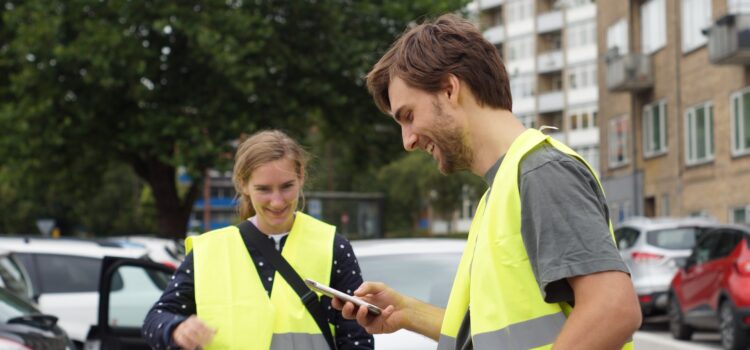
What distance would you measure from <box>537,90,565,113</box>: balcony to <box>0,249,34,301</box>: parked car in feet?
248

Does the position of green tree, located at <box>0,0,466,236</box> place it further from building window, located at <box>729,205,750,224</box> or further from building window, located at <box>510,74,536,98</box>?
building window, located at <box>510,74,536,98</box>

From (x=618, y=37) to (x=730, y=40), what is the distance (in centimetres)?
1359

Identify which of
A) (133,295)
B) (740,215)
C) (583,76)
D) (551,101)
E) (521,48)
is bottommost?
(133,295)

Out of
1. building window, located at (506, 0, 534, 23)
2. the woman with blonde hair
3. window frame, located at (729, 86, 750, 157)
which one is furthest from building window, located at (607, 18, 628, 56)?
building window, located at (506, 0, 534, 23)

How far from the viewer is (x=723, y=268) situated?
15.5m

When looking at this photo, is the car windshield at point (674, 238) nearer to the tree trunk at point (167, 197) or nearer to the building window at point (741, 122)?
the building window at point (741, 122)

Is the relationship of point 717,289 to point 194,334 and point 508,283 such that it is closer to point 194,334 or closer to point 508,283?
point 194,334

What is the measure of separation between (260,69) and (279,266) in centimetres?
2261

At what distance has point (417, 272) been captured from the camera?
7.32m

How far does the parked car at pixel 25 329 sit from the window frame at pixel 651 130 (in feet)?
108

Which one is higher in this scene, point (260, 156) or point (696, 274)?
point (260, 156)

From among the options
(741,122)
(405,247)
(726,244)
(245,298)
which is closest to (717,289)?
(726,244)

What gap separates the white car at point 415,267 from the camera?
7.19m

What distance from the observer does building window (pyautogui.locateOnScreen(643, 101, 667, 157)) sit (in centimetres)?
3966
